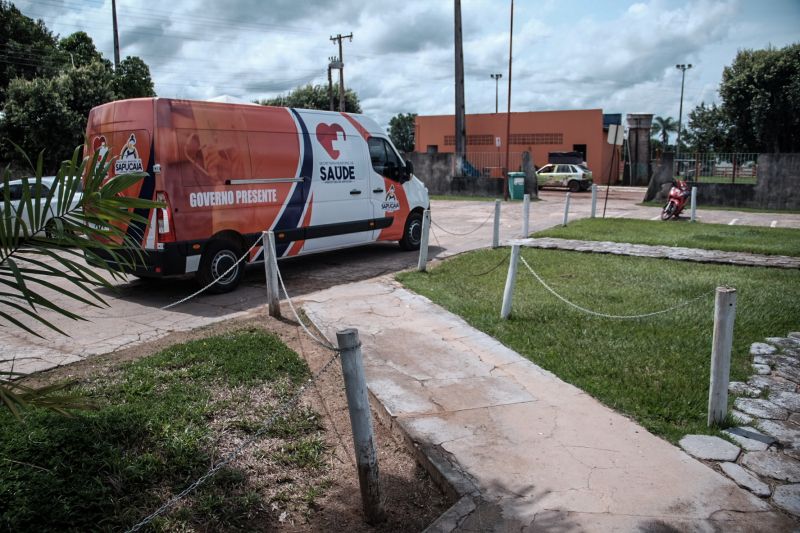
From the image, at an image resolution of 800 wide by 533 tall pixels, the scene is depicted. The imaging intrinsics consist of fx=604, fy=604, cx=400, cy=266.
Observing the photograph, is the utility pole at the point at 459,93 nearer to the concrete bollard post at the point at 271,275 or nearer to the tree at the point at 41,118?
the tree at the point at 41,118

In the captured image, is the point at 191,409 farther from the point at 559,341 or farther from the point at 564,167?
the point at 564,167

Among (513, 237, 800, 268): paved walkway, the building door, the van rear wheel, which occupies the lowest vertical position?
(513, 237, 800, 268): paved walkway

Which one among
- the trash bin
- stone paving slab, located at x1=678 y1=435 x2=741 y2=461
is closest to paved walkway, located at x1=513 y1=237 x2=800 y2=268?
stone paving slab, located at x1=678 y1=435 x2=741 y2=461

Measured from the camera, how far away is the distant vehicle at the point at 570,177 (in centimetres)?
3092

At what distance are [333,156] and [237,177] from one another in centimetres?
193

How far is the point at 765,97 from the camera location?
35562 millimetres

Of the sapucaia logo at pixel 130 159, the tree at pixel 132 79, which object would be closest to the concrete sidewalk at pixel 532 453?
the sapucaia logo at pixel 130 159

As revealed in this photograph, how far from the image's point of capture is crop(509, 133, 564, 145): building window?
4066 centimetres

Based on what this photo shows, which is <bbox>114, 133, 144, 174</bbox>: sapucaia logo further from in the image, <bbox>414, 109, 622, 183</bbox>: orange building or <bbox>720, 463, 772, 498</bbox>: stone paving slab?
<bbox>414, 109, 622, 183</bbox>: orange building

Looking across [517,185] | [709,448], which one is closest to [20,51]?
[517,185]

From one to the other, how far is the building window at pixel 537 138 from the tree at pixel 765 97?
410 inches

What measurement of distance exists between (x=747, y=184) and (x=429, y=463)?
73.2 feet

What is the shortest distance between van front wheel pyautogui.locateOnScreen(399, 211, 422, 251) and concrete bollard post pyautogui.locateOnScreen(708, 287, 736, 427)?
7919mm

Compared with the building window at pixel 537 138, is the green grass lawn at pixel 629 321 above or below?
below
